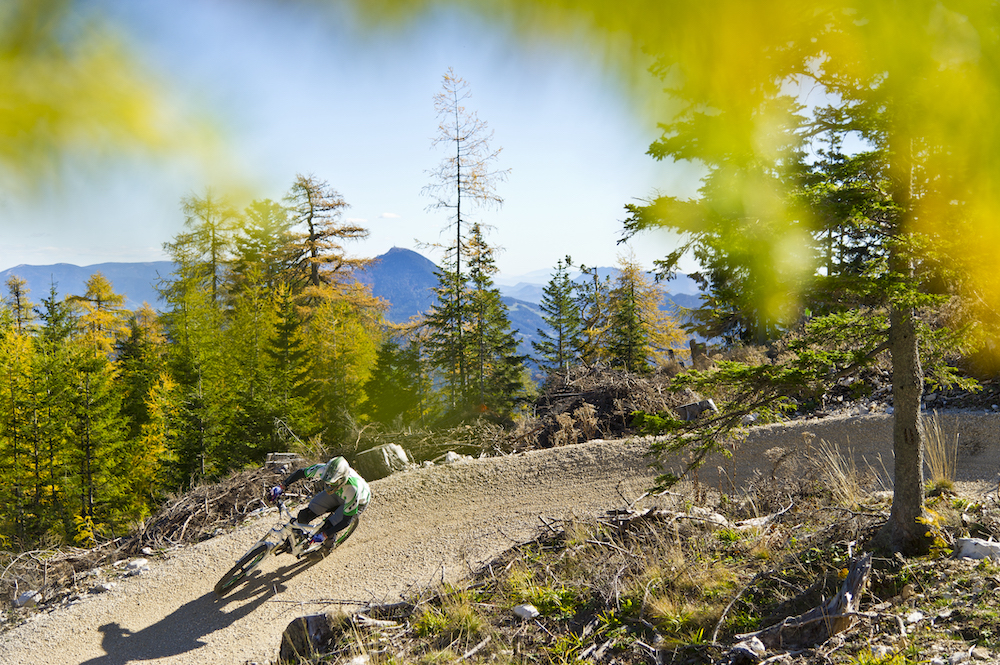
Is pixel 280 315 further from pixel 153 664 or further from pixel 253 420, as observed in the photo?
pixel 153 664

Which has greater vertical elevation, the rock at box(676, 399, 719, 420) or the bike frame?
the rock at box(676, 399, 719, 420)

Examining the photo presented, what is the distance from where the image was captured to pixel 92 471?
20.9 meters

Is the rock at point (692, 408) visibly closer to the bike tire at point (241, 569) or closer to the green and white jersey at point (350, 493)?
the green and white jersey at point (350, 493)

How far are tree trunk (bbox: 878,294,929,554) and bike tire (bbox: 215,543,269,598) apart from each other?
22.1 feet

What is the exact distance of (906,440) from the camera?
367 cm

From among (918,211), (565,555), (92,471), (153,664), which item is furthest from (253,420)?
(918,211)

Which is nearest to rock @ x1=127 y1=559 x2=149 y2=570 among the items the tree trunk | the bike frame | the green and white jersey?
the bike frame

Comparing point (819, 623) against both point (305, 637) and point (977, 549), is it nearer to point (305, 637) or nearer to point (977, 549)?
point (977, 549)

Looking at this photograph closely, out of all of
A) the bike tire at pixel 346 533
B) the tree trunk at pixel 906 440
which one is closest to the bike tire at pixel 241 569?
the bike tire at pixel 346 533

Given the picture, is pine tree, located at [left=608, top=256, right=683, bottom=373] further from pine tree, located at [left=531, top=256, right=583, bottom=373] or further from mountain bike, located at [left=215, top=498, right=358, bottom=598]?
mountain bike, located at [left=215, top=498, right=358, bottom=598]

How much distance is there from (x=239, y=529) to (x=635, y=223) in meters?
8.44

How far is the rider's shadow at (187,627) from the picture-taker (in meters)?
5.88

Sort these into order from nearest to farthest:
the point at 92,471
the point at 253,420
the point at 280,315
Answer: the point at 253,420, the point at 92,471, the point at 280,315

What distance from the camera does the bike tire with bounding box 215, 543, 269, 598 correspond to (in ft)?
21.9
